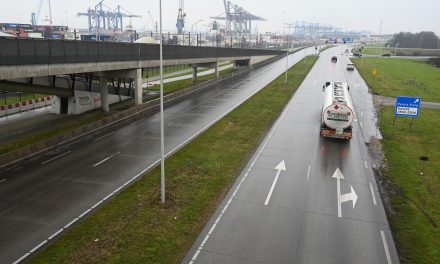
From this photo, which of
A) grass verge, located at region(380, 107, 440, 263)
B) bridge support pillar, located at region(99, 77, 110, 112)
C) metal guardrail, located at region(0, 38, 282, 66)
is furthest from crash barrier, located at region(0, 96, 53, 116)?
grass verge, located at region(380, 107, 440, 263)

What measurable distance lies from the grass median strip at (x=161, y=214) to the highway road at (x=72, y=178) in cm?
110

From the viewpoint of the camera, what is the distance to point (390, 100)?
52406 millimetres

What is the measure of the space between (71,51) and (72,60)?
835 mm

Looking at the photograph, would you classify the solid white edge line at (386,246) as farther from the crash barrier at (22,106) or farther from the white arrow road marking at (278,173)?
the crash barrier at (22,106)

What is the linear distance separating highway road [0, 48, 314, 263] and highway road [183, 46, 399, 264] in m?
7.12

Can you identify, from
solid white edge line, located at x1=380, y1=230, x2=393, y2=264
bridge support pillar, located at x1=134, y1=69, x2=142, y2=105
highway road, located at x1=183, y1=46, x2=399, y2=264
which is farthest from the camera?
bridge support pillar, located at x1=134, y1=69, x2=142, y2=105

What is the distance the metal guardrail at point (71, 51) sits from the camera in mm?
26984

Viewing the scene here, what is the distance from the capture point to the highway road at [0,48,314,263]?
17453 mm

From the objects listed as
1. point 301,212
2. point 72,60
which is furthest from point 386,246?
point 72,60

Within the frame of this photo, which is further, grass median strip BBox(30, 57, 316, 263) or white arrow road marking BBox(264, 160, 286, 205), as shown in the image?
white arrow road marking BBox(264, 160, 286, 205)

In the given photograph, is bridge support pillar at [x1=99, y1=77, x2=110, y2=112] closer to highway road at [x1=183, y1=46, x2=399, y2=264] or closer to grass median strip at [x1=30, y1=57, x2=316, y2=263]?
grass median strip at [x1=30, y1=57, x2=316, y2=263]

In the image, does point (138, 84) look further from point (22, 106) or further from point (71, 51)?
point (22, 106)

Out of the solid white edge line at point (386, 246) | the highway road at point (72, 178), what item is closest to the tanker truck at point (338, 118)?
the highway road at point (72, 178)

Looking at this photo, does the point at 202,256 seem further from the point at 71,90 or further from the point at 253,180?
the point at 71,90
